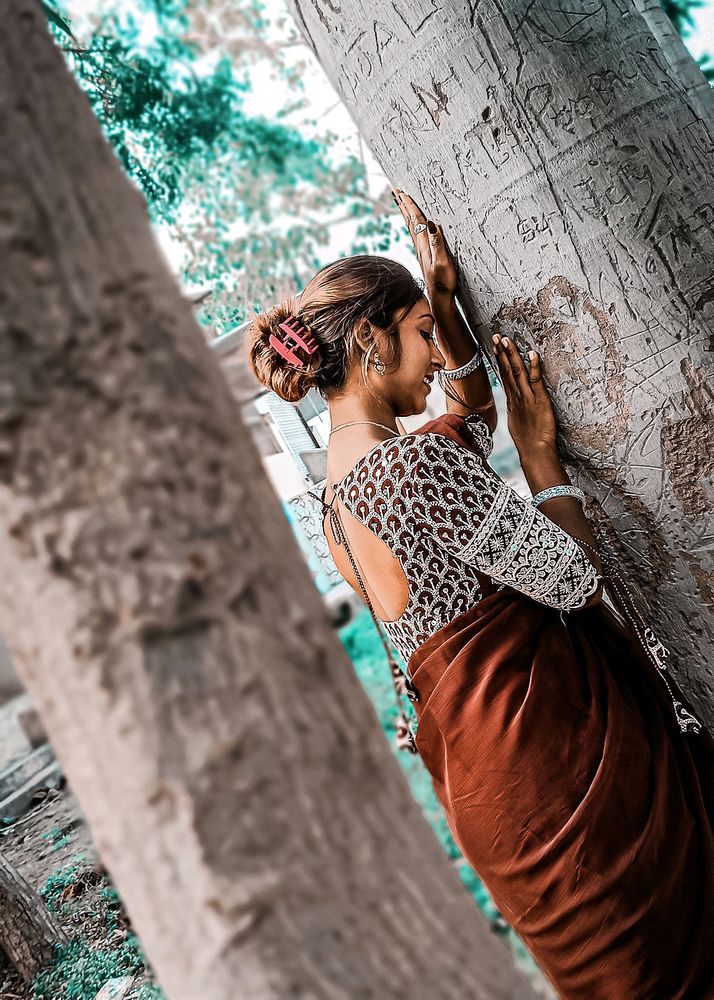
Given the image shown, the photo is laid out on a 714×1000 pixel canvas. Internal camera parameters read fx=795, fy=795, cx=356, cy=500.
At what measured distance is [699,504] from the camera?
983mm

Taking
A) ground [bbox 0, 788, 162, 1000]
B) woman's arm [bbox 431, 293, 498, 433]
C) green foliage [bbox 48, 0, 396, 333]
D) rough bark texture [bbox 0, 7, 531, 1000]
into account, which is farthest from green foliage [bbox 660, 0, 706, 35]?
ground [bbox 0, 788, 162, 1000]

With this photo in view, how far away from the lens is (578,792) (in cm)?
109

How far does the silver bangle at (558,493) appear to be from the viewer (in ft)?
3.59

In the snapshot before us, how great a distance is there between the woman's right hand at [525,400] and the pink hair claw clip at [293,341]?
0.32 metres

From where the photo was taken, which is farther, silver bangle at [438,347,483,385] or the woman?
silver bangle at [438,347,483,385]

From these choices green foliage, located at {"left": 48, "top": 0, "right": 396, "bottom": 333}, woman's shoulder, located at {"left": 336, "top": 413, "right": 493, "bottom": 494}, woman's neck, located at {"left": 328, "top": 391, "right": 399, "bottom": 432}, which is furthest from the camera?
green foliage, located at {"left": 48, "top": 0, "right": 396, "bottom": 333}

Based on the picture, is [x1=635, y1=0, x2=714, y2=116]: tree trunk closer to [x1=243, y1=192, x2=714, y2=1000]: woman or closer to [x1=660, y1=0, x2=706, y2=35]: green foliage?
[x1=243, y1=192, x2=714, y2=1000]: woman

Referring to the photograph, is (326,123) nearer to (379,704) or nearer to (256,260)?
(256,260)

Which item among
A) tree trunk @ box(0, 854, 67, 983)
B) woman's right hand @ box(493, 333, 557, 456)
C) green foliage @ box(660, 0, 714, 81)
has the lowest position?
tree trunk @ box(0, 854, 67, 983)

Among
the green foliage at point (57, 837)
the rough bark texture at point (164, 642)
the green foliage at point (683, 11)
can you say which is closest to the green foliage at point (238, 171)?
the green foliage at point (683, 11)

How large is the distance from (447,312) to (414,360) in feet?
0.41

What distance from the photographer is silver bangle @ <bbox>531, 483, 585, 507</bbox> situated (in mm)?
1095

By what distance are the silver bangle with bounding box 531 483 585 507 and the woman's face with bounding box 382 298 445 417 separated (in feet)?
0.95

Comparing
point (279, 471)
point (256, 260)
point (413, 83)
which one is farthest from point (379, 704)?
point (413, 83)
